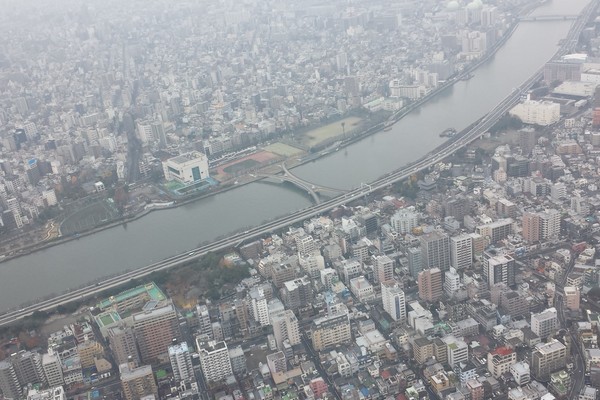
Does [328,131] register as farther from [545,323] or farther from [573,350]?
[573,350]

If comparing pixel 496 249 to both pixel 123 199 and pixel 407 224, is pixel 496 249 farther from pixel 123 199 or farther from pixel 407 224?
pixel 123 199

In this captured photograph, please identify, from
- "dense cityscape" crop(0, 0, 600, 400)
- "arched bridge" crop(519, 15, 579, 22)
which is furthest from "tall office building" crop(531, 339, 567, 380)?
"arched bridge" crop(519, 15, 579, 22)

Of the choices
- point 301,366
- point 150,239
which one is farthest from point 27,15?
point 301,366

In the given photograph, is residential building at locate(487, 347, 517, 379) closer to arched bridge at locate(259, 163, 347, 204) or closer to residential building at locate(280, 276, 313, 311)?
residential building at locate(280, 276, 313, 311)

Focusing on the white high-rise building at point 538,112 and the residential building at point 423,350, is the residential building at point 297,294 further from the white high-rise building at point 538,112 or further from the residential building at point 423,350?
the white high-rise building at point 538,112

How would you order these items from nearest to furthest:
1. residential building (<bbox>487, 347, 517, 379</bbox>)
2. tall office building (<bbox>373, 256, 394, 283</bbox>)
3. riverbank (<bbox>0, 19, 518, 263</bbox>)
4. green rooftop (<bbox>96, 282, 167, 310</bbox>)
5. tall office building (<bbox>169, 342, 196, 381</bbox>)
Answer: residential building (<bbox>487, 347, 517, 379</bbox>) → tall office building (<bbox>169, 342, 196, 381</bbox>) → tall office building (<bbox>373, 256, 394, 283</bbox>) → green rooftop (<bbox>96, 282, 167, 310</bbox>) → riverbank (<bbox>0, 19, 518, 263</bbox>)

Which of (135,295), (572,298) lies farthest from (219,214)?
(572,298)
